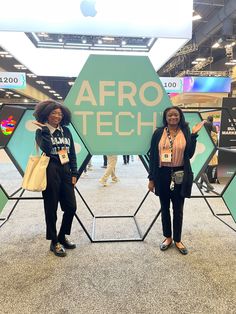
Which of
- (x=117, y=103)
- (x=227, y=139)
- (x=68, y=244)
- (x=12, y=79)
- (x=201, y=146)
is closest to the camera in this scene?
(x=117, y=103)

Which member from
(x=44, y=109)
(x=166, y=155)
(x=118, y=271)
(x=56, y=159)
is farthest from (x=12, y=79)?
(x=118, y=271)

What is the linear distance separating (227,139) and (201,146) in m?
2.70

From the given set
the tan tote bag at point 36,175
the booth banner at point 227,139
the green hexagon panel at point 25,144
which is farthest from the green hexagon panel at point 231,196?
the booth banner at point 227,139

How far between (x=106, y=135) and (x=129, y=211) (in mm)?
1589

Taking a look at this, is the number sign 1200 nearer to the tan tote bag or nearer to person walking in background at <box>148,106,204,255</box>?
the tan tote bag

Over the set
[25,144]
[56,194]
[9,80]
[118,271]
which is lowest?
[118,271]

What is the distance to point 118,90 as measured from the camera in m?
2.26

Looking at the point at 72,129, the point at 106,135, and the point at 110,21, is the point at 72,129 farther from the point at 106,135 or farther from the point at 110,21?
the point at 110,21

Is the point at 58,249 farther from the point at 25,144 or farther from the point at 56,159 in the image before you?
the point at 25,144

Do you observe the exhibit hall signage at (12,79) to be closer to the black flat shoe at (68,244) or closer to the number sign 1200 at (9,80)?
the number sign 1200 at (9,80)

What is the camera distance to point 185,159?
2154mm

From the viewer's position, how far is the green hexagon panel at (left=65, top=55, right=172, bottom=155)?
7.32 ft

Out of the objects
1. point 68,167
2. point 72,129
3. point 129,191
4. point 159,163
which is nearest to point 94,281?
point 68,167

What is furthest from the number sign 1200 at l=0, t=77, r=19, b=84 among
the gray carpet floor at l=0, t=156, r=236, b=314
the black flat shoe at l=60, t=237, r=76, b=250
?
the black flat shoe at l=60, t=237, r=76, b=250
